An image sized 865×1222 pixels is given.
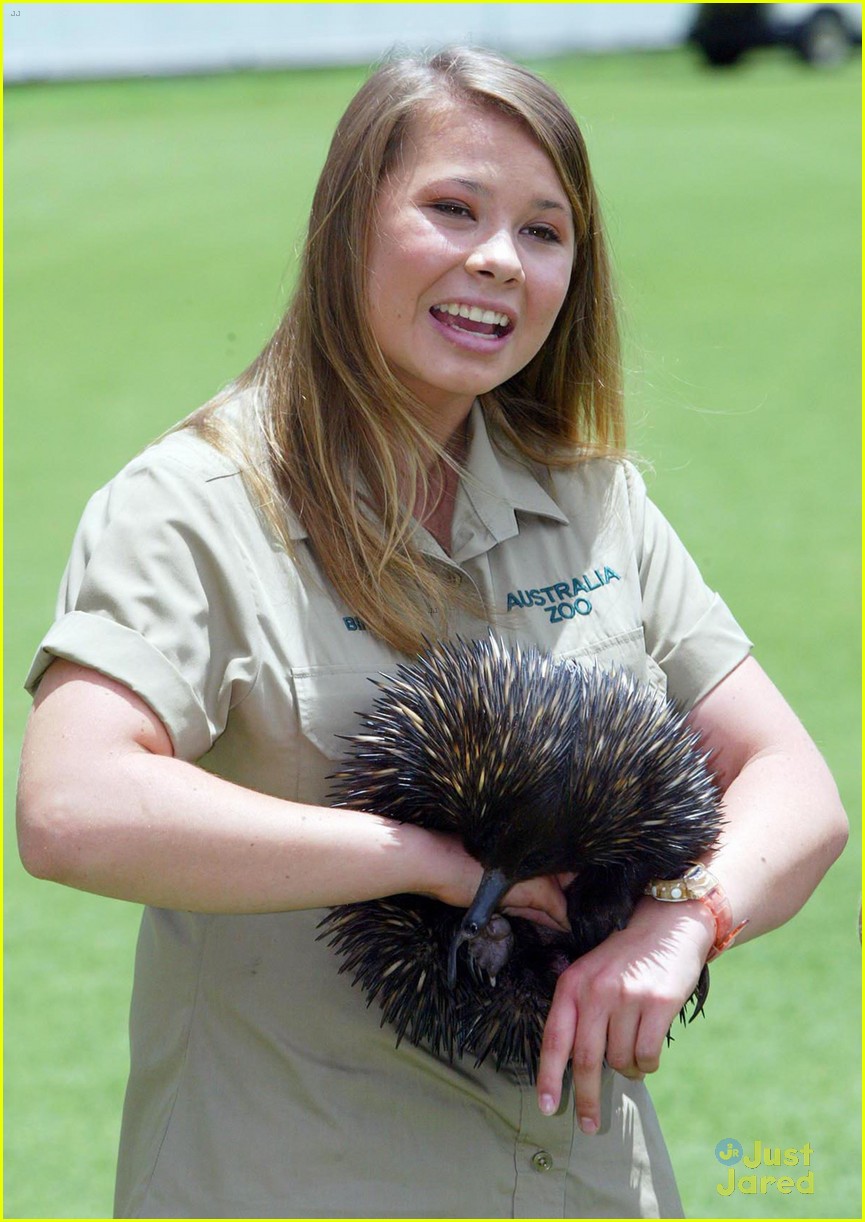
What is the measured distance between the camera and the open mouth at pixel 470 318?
1825mm

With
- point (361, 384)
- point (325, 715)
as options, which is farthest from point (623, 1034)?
point (361, 384)

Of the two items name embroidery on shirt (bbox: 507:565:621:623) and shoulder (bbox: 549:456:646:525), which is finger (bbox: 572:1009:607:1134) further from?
shoulder (bbox: 549:456:646:525)

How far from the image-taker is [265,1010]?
5.60 feet

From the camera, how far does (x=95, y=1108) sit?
360 centimetres

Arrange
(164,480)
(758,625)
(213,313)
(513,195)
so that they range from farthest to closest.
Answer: (213,313), (758,625), (513,195), (164,480)

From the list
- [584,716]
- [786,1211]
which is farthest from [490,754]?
[786,1211]

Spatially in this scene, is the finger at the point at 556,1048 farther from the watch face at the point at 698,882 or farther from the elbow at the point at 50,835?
the elbow at the point at 50,835

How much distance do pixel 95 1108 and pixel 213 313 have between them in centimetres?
922

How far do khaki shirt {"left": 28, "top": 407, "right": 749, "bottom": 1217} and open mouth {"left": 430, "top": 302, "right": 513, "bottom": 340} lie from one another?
27 centimetres

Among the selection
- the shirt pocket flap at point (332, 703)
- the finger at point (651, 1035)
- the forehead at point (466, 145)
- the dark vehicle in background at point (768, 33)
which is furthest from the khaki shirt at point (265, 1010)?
the dark vehicle in background at point (768, 33)

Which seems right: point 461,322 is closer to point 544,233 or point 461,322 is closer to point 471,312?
point 471,312

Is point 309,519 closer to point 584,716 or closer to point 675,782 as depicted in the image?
point 584,716

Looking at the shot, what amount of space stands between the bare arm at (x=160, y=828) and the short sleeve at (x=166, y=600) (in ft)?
0.09

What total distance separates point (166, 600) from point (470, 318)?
1.77 feet
